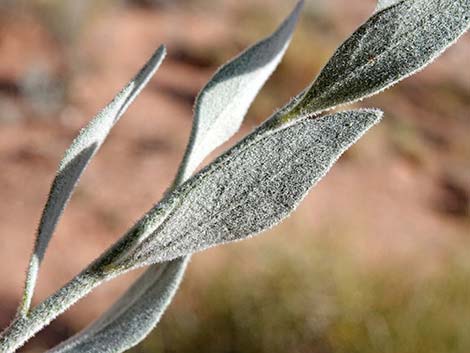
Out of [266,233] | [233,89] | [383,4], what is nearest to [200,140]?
[233,89]

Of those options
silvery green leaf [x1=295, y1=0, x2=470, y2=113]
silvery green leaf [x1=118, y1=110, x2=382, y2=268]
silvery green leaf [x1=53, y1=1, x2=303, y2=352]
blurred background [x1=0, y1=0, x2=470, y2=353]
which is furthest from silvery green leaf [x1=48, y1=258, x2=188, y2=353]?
blurred background [x1=0, y1=0, x2=470, y2=353]

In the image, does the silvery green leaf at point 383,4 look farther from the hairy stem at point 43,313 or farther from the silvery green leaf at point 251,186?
the hairy stem at point 43,313

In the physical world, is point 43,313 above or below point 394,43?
below

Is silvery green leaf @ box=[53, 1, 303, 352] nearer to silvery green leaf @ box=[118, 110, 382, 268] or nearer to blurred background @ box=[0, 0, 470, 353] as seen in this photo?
silvery green leaf @ box=[118, 110, 382, 268]

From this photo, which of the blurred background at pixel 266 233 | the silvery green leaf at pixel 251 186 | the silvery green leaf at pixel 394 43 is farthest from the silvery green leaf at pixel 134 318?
the blurred background at pixel 266 233

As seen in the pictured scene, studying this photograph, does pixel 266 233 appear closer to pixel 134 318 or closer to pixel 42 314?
pixel 134 318
